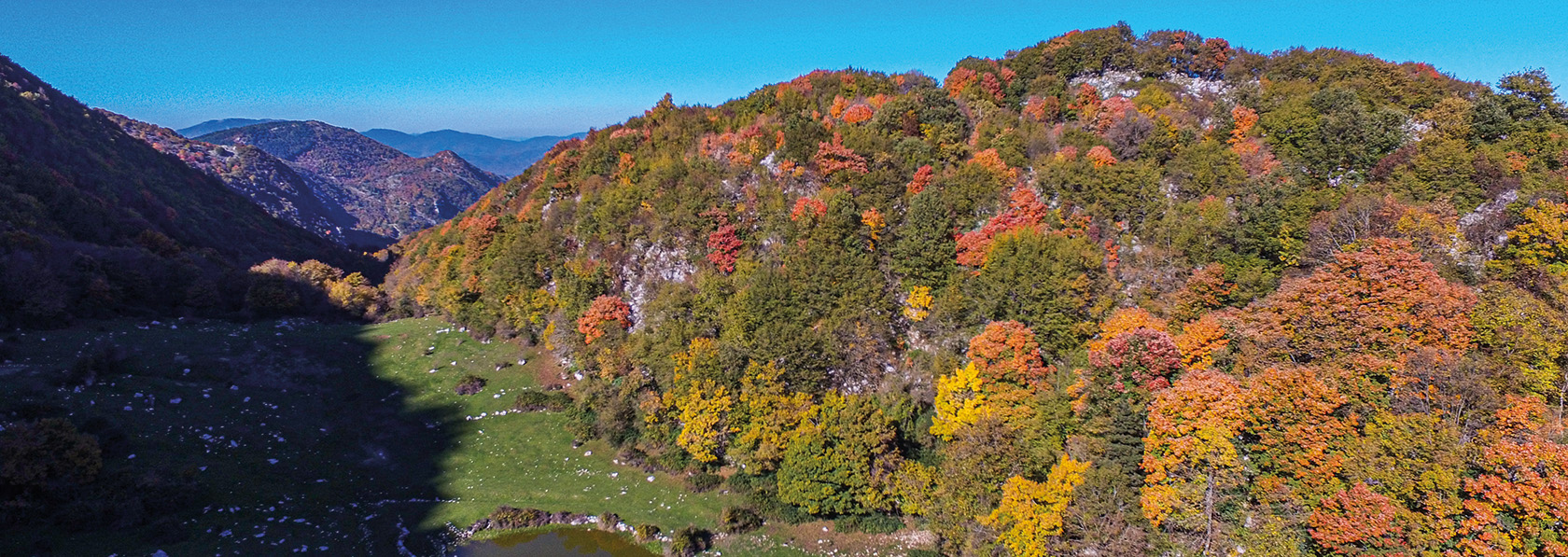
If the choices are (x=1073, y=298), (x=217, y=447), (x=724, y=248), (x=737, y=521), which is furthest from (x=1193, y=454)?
(x=217, y=447)

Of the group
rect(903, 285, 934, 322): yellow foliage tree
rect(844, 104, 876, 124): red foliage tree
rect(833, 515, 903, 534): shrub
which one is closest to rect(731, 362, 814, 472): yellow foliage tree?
rect(833, 515, 903, 534): shrub

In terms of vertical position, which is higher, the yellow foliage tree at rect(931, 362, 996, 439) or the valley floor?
the yellow foliage tree at rect(931, 362, 996, 439)

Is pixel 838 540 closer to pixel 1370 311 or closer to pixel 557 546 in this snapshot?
pixel 557 546

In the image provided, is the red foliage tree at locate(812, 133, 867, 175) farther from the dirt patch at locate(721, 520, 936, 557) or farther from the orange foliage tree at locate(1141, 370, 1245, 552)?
the orange foliage tree at locate(1141, 370, 1245, 552)

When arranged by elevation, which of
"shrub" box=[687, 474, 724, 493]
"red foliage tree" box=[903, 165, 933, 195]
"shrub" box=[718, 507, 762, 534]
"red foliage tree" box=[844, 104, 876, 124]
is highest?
"red foliage tree" box=[844, 104, 876, 124]

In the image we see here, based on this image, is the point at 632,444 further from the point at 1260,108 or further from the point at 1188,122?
the point at 1260,108

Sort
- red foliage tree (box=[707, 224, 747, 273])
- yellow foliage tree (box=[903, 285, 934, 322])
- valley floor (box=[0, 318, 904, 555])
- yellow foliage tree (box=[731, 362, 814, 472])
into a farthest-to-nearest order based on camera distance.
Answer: red foliage tree (box=[707, 224, 747, 273]) < yellow foliage tree (box=[903, 285, 934, 322]) < yellow foliage tree (box=[731, 362, 814, 472]) < valley floor (box=[0, 318, 904, 555])

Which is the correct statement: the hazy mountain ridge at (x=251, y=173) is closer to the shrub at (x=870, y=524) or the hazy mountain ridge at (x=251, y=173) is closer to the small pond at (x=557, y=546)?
the small pond at (x=557, y=546)
